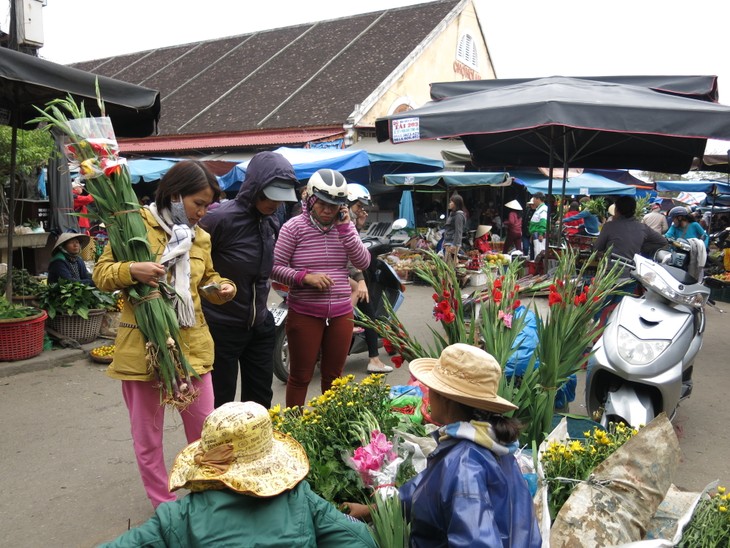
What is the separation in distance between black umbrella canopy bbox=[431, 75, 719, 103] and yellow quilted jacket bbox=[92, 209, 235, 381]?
4910 millimetres

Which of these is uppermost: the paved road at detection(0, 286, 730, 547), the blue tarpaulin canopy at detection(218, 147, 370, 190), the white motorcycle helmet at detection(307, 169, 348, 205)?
→ the blue tarpaulin canopy at detection(218, 147, 370, 190)

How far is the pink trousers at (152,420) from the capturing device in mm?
2943

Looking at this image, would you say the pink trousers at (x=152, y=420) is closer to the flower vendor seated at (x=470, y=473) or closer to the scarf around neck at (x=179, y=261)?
the scarf around neck at (x=179, y=261)

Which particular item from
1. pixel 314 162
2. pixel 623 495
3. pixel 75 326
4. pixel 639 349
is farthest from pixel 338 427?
pixel 314 162

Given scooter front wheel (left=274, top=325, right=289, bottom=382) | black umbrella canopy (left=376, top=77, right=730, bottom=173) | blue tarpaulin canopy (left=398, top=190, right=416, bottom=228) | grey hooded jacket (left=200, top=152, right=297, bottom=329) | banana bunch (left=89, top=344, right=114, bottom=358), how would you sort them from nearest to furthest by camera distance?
grey hooded jacket (left=200, top=152, right=297, bottom=329) < black umbrella canopy (left=376, top=77, right=730, bottom=173) < scooter front wheel (left=274, top=325, right=289, bottom=382) < banana bunch (left=89, top=344, right=114, bottom=358) < blue tarpaulin canopy (left=398, top=190, right=416, bottom=228)

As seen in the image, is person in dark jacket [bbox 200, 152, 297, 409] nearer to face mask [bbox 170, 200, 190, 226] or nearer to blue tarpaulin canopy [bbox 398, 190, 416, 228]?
face mask [bbox 170, 200, 190, 226]

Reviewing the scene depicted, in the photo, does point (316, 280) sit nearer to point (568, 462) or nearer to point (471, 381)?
point (568, 462)

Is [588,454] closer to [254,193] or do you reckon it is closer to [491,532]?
[491,532]

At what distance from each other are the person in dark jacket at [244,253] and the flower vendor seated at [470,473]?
1.59 m

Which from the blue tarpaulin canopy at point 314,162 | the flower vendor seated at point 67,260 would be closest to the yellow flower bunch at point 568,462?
the flower vendor seated at point 67,260

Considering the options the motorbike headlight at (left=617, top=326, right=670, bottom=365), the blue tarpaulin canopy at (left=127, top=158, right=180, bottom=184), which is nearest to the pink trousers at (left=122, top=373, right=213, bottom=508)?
the motorbike headlight at (left=617, top=326, right=670, bottom=365)

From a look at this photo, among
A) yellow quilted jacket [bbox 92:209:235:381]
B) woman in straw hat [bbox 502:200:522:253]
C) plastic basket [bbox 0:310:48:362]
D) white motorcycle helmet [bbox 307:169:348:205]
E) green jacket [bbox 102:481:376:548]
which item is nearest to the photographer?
green jacket [bbox 102:481:376:548]

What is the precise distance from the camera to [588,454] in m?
2.79

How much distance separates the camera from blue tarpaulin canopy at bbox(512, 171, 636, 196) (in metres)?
→ 19.4
